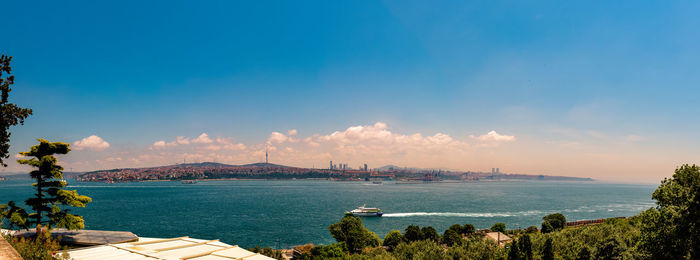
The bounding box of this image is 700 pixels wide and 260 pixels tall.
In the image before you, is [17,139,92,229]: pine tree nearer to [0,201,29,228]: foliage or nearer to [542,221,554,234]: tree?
[0,201,29,228]: foliage

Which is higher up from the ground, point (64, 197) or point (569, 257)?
point (64, 197)

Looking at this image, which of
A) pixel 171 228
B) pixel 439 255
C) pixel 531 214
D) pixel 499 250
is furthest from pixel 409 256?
pixel 531 214

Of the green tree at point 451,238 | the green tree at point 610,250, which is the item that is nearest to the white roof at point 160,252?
the green tree at point 610,250

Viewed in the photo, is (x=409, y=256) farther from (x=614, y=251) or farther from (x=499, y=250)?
(x=614, y=251)

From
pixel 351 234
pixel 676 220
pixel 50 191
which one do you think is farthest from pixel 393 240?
pixel 50 191

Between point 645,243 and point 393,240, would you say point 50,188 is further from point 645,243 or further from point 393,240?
point 645,243

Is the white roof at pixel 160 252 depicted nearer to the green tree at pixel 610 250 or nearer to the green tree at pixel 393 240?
the green tree at pixel 610 250

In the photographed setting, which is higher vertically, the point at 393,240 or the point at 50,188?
the point at 50,188

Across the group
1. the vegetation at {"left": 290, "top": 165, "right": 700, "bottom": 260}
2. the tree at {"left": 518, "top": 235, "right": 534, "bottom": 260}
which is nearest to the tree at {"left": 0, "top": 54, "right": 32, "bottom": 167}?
the vegetation at {"left": 290, "top": 165, "right": 700, "bottom": 260}
